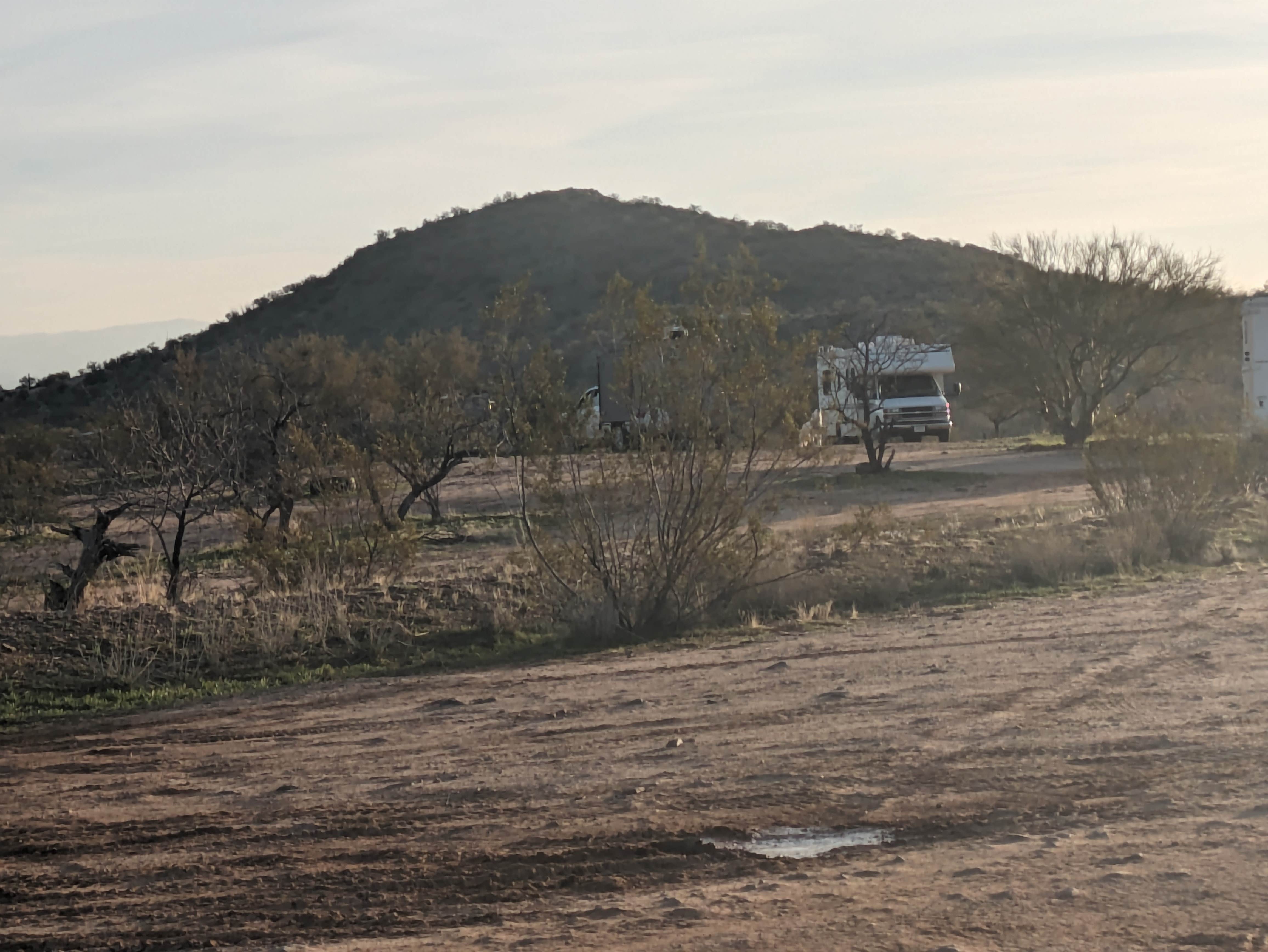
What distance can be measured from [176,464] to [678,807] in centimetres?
1056

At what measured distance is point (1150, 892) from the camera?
4.93 m

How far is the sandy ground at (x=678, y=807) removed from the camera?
4918mm

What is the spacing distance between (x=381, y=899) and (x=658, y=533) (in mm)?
7167

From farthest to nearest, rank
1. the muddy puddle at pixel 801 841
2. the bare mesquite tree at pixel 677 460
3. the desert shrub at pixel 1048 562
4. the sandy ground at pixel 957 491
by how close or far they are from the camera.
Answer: the sandy ground at pixel 957 491 < the desert shrub at pixel 1048 562 < the bare mesquite tree at pixel 677 460 < the muddy puddle at pixel 801 841

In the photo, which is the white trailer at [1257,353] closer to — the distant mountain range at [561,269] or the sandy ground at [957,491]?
the sandy ground at [957,491]

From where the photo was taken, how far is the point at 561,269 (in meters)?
86.4

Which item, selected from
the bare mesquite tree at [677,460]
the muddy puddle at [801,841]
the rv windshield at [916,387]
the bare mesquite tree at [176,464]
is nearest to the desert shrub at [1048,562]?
the bare mesquite tree at [677,460]

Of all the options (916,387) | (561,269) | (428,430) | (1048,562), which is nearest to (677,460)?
(1048,562)

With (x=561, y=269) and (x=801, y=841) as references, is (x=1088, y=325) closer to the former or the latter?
(x=801, y=841)

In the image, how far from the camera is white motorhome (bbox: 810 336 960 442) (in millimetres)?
27844

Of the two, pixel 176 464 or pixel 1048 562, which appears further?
pixel 176 464

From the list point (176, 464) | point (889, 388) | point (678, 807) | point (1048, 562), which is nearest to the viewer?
point (678, 807)

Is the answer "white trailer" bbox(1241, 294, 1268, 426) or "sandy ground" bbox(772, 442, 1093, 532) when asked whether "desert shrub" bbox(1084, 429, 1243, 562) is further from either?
"white trailer" bbox(1241, 294, 1268, 426)

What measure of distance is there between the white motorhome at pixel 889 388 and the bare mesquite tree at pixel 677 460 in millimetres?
6291
